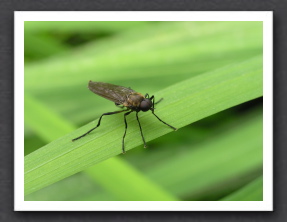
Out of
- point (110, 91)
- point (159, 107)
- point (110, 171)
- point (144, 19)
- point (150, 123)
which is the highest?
point (144, 19)

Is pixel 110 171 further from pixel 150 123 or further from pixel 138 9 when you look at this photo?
pixel 138 9

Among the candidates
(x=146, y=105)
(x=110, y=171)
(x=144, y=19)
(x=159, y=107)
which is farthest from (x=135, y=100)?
(x=144, y=19)

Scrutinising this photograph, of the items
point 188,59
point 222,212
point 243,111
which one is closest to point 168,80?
point 188,59

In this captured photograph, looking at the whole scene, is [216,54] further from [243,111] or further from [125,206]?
[125,206]

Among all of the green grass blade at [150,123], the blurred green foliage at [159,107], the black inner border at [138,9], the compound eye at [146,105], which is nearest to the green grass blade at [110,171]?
the blurred green foliage at [159,107]

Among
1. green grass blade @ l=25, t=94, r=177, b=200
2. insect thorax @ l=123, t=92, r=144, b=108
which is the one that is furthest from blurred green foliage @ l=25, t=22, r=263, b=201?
insect thorax @ l=123, t=92, r=144, b=108

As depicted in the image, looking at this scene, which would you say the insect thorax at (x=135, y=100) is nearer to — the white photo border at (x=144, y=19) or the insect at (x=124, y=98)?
the insect at (x=124, y=98)
